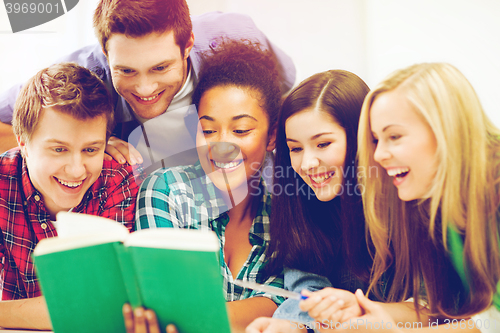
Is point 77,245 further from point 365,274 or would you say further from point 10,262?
point 365,274

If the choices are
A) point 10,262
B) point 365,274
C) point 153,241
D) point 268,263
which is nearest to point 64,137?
point 10,262

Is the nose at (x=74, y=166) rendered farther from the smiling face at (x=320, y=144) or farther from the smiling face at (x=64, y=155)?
the smiling face at (x=320, y=144)

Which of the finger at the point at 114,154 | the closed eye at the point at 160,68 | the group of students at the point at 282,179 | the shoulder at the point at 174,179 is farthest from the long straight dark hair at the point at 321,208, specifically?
the finger at the point at 114,154

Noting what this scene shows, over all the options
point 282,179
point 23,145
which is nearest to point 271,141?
point 282,179

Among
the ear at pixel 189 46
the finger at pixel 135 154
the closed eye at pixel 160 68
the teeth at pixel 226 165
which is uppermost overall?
the ear at pixel 189 46

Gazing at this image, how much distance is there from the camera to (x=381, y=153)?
32.7 inches

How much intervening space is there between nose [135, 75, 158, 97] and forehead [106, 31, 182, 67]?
0.04 m

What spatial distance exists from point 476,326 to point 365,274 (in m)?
0.26

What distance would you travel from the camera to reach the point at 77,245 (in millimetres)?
661

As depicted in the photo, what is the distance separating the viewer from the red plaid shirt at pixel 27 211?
3.44ft

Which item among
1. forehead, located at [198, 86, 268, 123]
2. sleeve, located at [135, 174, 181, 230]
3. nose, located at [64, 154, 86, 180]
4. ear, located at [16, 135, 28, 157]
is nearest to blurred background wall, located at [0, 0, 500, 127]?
forehead, located at [198, 86, 268, 123]

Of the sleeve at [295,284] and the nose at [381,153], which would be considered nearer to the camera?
the nose at [381,153]

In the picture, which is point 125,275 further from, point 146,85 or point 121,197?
point 146,85

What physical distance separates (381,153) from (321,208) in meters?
0.29
